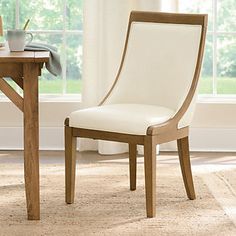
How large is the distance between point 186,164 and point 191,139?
136 centimetres

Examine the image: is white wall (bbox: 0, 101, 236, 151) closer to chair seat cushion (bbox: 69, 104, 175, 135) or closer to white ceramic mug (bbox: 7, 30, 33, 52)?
chair seat cushion (bbox: 69, 104, 175, 135)

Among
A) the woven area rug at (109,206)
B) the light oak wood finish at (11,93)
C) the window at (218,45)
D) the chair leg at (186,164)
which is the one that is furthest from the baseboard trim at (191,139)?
the light oak wood finish at (11,93)

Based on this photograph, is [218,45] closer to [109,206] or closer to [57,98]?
[57,98]

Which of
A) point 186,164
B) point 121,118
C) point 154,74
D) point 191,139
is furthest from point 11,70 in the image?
point 191,139

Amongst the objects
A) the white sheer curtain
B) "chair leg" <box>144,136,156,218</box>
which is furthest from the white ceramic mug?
the white sheer curtain

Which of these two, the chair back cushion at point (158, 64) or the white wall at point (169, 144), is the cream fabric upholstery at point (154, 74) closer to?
the chair back cushion at point (158, 64)

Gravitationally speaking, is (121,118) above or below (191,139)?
above

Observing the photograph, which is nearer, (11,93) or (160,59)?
(11,93)

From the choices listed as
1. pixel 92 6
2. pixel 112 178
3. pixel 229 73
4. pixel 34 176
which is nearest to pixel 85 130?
pixel 34 176

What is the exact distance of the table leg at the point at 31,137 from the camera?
12.4 ft

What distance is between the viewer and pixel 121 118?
13.0ft

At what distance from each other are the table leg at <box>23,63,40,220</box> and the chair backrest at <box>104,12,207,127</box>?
0.69 metres

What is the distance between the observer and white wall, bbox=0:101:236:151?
5.57m

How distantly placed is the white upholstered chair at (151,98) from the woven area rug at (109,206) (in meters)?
0.11
